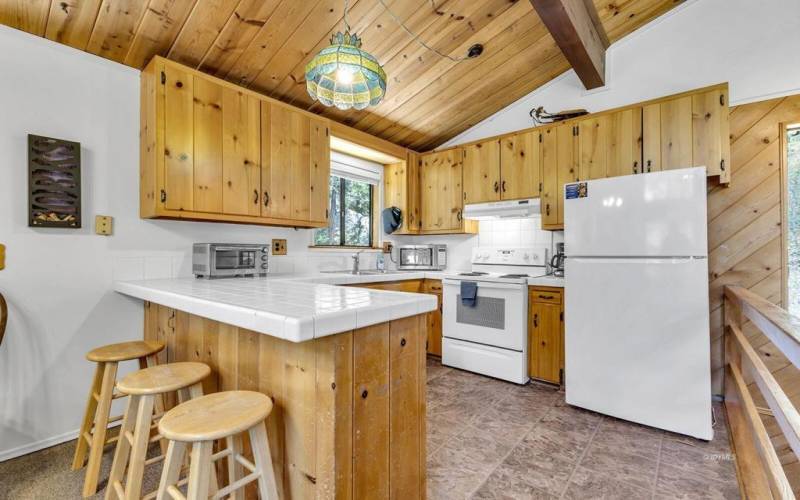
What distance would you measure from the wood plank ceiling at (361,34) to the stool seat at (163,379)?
6.03ft

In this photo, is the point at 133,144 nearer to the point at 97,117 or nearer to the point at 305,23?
the point at 97,117

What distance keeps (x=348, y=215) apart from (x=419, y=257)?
897 millimetres

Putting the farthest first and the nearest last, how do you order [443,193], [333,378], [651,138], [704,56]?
[443,193], [704,56], [651,138], [333,378]

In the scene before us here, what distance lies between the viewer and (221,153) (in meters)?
2.28

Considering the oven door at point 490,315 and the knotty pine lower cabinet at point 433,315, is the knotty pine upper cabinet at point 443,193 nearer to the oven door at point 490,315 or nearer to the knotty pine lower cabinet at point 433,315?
the knotty pine lower cabinet at point 433,315

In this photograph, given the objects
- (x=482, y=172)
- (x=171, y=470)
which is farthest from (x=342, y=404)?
(x=482, y=172)

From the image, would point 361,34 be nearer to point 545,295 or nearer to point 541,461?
point 545,295

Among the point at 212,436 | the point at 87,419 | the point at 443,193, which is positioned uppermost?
the point at 443,193

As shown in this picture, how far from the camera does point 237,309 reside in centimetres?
111

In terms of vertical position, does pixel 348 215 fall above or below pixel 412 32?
below

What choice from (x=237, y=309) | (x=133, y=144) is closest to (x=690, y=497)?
(x=237, y=309)

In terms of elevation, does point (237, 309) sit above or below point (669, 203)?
below

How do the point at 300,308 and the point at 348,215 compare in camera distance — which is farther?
the point at 348,215

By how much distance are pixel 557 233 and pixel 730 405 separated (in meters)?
1.64
